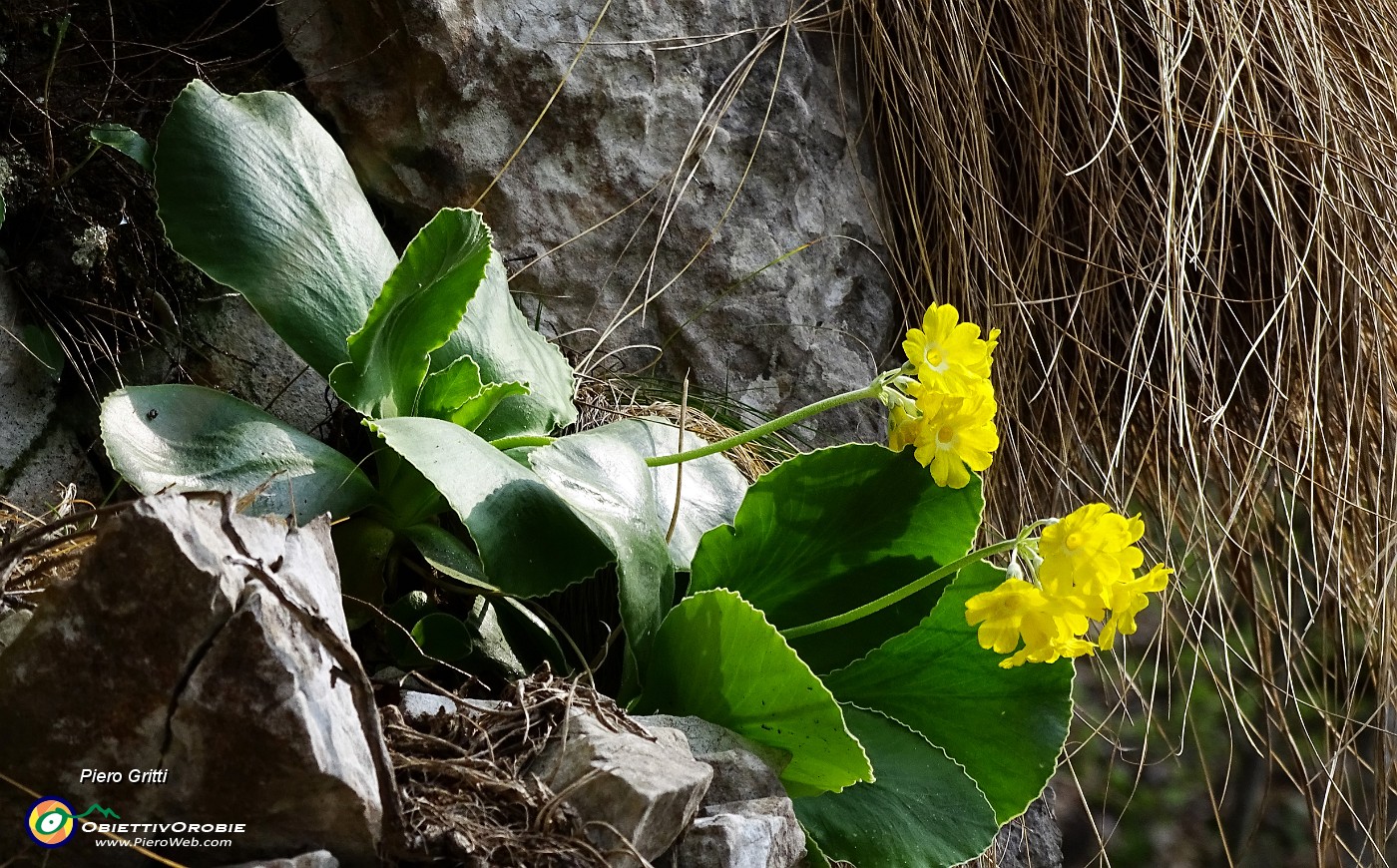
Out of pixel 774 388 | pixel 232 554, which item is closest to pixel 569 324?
pixel 774 388

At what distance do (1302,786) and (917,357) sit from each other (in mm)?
802

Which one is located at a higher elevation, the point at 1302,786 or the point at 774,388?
the point at 774,388

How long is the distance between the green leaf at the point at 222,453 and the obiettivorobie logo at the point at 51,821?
26cm

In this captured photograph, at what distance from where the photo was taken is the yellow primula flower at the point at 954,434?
32.4 inches

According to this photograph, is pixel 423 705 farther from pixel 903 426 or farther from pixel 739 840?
pixel 903 426

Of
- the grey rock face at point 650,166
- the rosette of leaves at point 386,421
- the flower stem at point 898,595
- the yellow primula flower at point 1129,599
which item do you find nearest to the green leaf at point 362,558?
the rosette of leaves at point 386,421

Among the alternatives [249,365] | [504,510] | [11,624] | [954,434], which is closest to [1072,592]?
[954,434]

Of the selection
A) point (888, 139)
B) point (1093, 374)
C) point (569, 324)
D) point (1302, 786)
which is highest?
point (888, 139)

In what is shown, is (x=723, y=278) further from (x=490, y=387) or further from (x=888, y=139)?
(x=490, y=387)

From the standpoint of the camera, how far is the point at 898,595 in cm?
80

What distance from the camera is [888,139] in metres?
1.47

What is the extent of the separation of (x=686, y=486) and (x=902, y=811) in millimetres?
339

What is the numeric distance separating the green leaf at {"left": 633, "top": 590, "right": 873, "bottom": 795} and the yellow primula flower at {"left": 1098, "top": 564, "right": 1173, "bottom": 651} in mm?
183

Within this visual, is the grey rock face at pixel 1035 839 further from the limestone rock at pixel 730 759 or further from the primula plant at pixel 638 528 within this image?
the limestone rock at pixel 730 759
